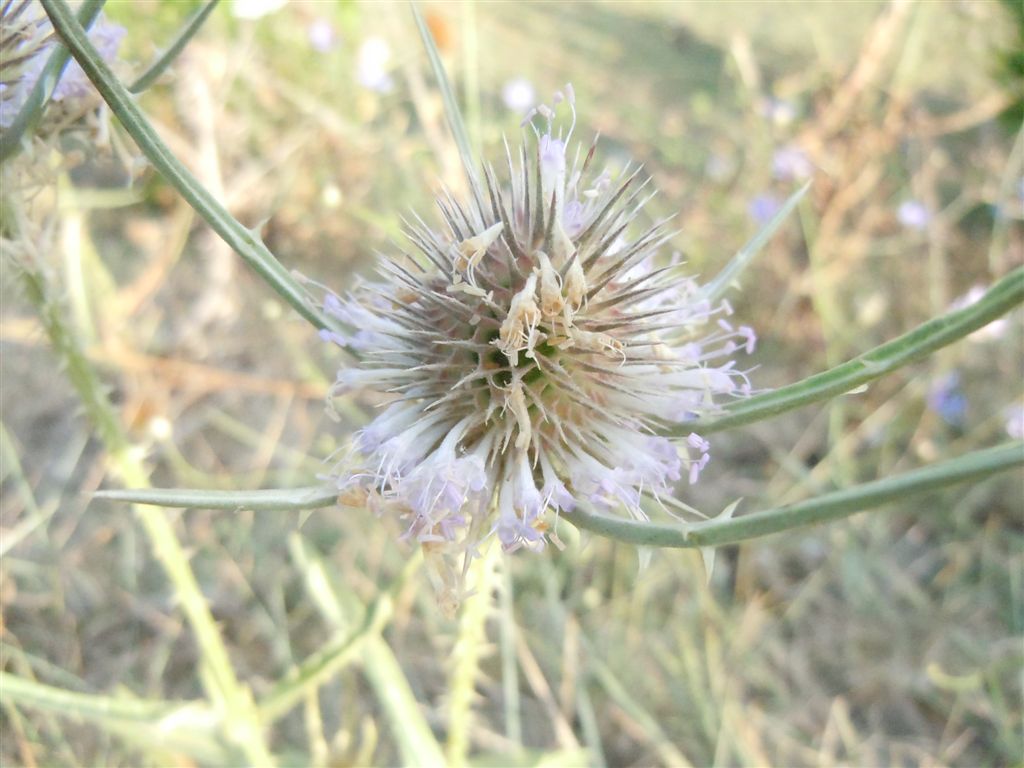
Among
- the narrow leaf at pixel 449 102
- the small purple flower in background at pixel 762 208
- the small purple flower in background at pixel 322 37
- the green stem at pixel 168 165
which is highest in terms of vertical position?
the small purple flower in background at pixel 322 37

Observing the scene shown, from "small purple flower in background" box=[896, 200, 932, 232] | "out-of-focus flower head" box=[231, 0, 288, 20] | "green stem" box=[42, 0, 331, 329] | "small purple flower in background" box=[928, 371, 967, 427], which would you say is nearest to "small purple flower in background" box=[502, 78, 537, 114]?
"out-of-focus flower head" box=[231, 0, 288, 20]

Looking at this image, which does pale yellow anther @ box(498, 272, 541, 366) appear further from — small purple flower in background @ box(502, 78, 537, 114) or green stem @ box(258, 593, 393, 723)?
small purple flower in background @ box(502, 78, 537, 114)

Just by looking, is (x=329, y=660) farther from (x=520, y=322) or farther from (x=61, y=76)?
(x=61, y=76)

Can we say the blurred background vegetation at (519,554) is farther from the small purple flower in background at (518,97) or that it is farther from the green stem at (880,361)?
the green stem at (880,361)

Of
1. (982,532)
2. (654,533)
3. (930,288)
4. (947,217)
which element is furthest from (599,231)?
(947,217)

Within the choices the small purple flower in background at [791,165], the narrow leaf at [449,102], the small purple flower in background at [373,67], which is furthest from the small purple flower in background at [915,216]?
the narrow leaf at [449,102]

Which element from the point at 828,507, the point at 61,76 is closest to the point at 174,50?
the point at 61,76
